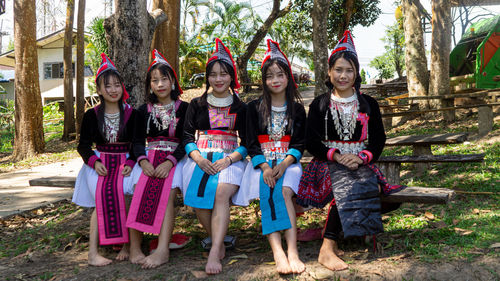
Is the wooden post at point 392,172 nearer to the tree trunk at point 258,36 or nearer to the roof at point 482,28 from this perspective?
the roof at point 482,28

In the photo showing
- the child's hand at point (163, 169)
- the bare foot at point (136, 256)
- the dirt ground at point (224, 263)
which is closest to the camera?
the dirt ground at point (224, 263)

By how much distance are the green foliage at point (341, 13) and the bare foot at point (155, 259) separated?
562 inches

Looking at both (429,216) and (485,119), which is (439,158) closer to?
(429,216)

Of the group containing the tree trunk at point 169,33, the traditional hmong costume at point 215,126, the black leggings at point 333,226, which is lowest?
the black leggings at point 333,226

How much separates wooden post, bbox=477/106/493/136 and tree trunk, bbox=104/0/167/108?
5665mm

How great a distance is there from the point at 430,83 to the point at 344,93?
22.7 feet

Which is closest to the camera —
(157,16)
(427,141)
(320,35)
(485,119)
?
(427,141)

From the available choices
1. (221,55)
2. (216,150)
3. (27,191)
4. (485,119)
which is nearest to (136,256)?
(216,150)

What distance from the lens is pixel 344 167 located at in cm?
318

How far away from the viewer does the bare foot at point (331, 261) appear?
111 inches

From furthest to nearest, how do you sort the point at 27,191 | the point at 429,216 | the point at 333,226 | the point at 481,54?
the point at 481,54
the point at 27,191
the point at 429,216
the point at 333,226

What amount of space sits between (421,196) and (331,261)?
0.78 metres

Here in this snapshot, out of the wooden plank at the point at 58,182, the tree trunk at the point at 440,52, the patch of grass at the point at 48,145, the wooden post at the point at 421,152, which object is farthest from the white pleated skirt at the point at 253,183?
the patch of grass at the point at 48,145

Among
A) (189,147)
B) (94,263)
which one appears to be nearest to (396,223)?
Answer: (189,147)
